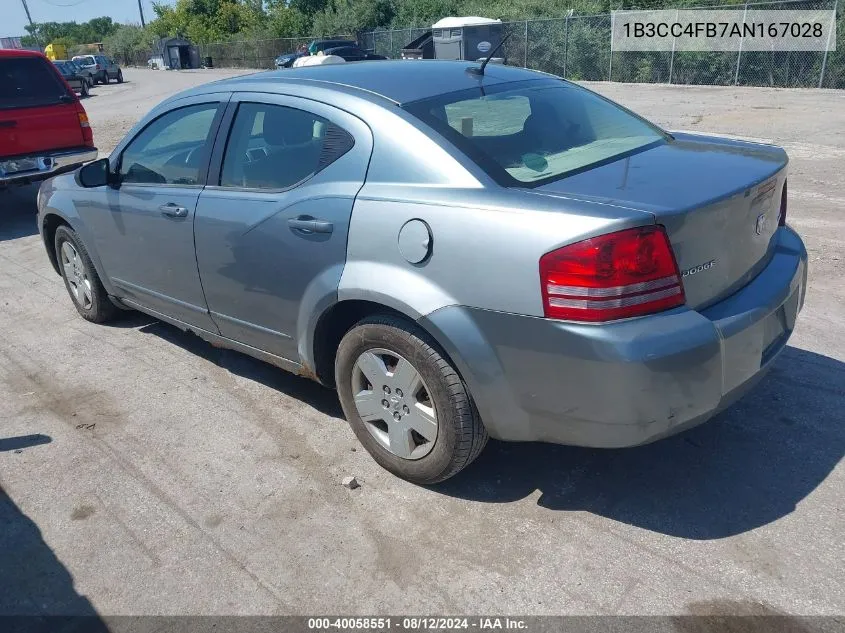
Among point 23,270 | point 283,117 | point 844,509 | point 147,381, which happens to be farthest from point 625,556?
point 23,270

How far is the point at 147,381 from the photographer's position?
4.52 metres

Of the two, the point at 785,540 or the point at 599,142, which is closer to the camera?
the point at 785,540

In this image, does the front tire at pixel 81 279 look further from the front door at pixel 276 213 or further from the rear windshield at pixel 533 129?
the rear windshield at pixel 533 129

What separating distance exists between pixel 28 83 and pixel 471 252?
332 inches

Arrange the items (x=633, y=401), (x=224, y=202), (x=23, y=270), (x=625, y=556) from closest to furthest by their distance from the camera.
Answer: (x=633, y=401)
(x=625, y=556)
(x=224, y=202)
(x=23, y=270)

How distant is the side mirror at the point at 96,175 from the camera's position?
460 cm

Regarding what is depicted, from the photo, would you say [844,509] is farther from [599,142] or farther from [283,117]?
[283,117]

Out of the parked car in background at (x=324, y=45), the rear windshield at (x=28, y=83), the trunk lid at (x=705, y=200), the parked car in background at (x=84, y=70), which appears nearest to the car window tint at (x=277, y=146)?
the trunk lid at (x=705, y=200)

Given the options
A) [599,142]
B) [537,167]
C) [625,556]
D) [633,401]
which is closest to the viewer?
[633,401]

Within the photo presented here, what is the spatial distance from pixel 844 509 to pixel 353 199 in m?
2.35

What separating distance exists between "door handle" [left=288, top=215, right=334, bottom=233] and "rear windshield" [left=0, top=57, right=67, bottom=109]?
707 cm

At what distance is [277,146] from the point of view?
3594mm

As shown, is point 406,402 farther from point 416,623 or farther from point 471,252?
point 416,623

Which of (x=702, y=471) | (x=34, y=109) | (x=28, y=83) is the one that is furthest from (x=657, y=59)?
(x=702, y=471)
